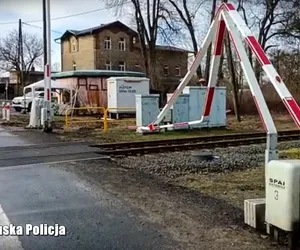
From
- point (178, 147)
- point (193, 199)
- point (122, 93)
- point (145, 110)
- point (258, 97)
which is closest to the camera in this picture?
point (193, 199)

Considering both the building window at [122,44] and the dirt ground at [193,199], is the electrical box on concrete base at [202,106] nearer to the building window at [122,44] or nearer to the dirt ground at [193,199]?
the dirt ground at [193,199]

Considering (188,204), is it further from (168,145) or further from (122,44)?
(122,44)

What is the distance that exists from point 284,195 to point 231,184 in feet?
11.7

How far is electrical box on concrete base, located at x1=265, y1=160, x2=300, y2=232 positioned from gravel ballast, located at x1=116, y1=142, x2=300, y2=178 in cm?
432

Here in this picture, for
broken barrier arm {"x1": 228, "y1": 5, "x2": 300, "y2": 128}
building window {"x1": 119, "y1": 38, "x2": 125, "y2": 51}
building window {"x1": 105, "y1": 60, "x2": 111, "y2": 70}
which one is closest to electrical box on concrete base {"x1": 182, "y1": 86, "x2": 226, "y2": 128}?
broken barrier arm {"x1": 228, "y1": 5, "x2": 300, "y2": 128}

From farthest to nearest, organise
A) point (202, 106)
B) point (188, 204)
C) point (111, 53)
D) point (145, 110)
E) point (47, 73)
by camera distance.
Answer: point (111, 53), point (202, 106), point (145, 110), point (47, 73), point (188, 204)

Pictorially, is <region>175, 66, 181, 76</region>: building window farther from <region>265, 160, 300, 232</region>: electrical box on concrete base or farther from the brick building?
<region>265, 160, 300, 232</region>: electrical box on concrete base

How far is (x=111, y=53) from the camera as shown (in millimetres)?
62312

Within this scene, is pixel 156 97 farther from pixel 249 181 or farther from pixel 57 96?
pixel 57 96

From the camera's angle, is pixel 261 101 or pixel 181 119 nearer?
pixel 261 101

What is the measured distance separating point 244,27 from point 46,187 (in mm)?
5038

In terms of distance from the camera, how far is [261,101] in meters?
7.99

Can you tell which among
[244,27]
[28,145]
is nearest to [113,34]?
[28,145]

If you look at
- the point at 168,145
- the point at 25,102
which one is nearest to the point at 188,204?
the point at 168,145
